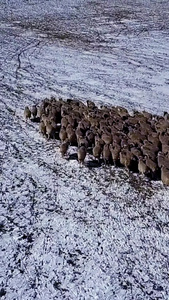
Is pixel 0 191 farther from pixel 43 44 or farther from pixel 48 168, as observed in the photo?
pixel 43 44

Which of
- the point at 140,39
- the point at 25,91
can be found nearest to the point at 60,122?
the point at 25,91

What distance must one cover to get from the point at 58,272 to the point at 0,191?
48.8 inches

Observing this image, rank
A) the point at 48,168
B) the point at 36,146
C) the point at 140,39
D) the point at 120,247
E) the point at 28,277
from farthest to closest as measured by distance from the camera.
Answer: the point at 140,39
the point at 36,146
the point at 48,168
the point at 120,247
the point at 28,277

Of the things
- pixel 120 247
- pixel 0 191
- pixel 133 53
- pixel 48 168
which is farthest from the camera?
pixel 133 53

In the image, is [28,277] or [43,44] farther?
[43,44]

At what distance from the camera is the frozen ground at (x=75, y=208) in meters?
3.07

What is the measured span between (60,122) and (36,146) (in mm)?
492

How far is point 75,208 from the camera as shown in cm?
388

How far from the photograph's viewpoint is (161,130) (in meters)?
4.81

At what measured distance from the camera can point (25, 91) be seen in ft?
22.5

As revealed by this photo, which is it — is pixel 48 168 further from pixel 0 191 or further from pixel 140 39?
pixel 140 39

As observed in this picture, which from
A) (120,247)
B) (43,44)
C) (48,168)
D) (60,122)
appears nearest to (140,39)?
(43,44)

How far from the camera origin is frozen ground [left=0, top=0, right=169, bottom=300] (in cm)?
307

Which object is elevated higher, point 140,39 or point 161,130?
point 161,130
